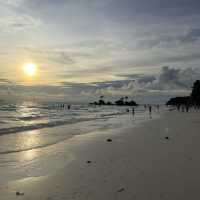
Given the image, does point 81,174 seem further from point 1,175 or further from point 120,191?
point 1,175

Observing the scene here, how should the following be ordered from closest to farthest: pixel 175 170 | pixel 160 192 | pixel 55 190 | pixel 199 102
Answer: pixel 160 192 < pixel 55 190 < pixel 175 170 < pixel 199 102

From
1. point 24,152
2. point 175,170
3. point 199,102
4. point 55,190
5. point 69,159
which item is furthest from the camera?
point 199,102

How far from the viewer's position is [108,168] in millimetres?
8023

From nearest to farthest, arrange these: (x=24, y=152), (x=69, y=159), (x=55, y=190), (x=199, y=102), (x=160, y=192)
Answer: (x=160, y=192), (x=55, y=190), (x=69, y=159), (x=24, y=152), (x=199, y=102)

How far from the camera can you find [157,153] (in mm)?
10188

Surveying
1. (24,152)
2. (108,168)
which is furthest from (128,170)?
(24,152)

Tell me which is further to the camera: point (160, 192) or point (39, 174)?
point (39, 174)

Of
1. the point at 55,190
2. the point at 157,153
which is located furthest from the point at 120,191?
the point at 157,153

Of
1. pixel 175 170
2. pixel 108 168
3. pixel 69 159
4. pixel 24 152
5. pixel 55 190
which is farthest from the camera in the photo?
pixel 24 152

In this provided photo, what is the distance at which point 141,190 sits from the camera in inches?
234

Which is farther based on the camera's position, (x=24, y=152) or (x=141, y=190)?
(x=24, y=152)

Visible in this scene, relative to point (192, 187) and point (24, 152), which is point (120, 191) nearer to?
point (192, 187)

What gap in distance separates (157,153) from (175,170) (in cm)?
275

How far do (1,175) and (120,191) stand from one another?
3935 millimetres
